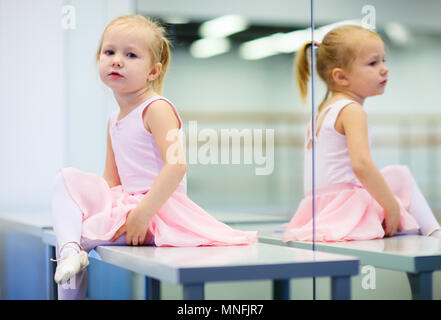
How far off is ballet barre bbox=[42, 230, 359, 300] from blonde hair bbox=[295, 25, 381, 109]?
45 cm

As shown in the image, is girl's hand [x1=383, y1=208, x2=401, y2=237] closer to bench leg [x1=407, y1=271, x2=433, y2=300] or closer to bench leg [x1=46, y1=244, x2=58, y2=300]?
bench leg [x1=407, y1=271, x2=433, y2=300]

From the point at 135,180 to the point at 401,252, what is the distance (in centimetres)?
47

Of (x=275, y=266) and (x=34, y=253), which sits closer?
(x=275, y=266)

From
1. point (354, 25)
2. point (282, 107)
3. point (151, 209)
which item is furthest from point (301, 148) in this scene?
point (151, 209)

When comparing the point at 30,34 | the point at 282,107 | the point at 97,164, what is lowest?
the point at 97,164

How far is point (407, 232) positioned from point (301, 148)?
265 mm

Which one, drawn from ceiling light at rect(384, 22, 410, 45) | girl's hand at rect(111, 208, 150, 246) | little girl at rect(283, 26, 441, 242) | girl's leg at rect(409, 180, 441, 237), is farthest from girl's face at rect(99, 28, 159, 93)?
girl's leg at rect(409, 180, 441, 237)

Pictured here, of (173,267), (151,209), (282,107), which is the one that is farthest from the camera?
(282,107)

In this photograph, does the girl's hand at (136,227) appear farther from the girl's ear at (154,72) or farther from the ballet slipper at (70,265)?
the girl's ear at (154,72)

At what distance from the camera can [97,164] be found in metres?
1.35

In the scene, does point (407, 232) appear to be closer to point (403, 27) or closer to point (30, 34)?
point (403, 27)

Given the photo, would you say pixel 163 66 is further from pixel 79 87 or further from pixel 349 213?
pixel 349 213

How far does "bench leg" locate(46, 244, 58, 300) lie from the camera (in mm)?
1448
